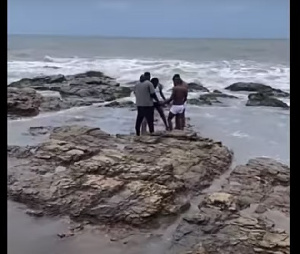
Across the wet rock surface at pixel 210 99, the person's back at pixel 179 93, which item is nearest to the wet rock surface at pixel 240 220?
the person's back at pixel 179 93

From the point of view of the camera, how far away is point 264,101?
1567 cm

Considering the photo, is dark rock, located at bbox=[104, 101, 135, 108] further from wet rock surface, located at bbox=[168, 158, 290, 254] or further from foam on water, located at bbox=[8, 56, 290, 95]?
wet rock surface, located at bbox=[168, 158, 290, 254]

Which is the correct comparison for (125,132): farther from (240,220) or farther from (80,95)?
(80,95)

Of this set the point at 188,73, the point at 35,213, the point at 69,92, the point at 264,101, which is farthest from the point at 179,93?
the point at 188,73

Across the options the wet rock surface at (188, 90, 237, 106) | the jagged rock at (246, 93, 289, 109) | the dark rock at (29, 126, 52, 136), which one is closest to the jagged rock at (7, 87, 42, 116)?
the dark rock at (29, 126, 52, 136)

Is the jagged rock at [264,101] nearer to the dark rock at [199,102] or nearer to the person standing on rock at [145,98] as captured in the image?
the dark rock at [199,102]

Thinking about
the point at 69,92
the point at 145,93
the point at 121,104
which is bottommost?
the point at 121,104

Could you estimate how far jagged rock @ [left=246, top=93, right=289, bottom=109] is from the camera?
15.1 meters

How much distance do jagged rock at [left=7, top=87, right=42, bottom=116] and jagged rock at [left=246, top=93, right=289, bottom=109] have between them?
7.55 meters

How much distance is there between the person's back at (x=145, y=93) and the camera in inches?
347

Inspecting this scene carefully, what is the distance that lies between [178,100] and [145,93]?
971 millimetres

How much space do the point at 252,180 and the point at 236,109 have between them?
27.2 ft
